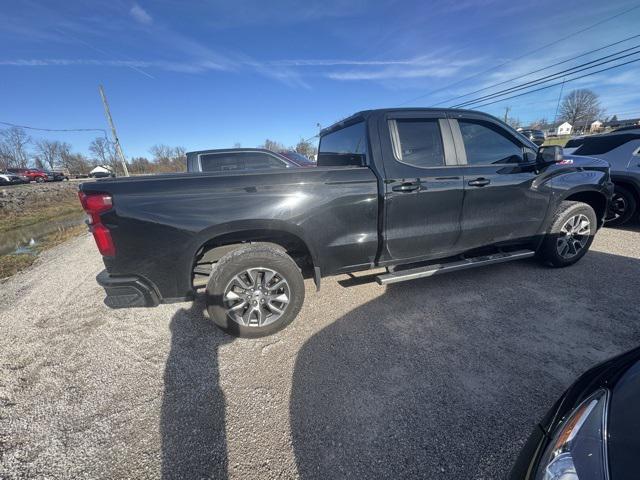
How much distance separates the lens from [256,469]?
1.58m

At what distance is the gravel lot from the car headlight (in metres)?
0.69

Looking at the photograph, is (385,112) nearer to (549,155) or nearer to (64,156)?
(549,155)

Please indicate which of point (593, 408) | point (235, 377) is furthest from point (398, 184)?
point (235, 377)

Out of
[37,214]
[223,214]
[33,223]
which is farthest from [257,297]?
[37,214]

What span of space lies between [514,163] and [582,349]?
2.07 meters

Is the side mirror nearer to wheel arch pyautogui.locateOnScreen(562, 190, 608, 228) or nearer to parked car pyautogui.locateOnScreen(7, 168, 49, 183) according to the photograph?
wheel arch pyautogui.locateOnScreen(562, 190, 608, 228)

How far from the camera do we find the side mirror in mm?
3252

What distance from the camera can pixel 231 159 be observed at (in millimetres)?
5887

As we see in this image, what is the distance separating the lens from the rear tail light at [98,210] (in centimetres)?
214

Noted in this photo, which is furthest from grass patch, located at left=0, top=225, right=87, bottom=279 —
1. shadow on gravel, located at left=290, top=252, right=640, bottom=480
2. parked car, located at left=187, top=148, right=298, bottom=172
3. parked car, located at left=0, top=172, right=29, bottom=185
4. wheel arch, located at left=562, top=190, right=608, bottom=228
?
parked car, located at left=0, top=172, right=29, bottom=185

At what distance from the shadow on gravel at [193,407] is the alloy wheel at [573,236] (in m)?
4.36

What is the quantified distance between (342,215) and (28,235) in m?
11.7

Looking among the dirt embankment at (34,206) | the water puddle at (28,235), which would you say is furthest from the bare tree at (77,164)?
the water puddle at (28,235)

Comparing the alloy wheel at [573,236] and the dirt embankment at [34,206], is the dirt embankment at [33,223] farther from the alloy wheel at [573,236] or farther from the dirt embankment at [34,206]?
A: the alloy wheel at [573,236]
